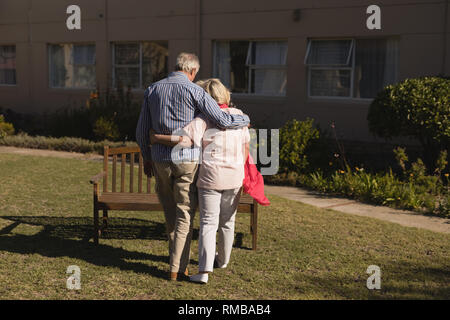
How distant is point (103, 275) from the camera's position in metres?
5.07

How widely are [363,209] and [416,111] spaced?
2.19m

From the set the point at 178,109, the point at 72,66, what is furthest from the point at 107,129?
the point at 178,109

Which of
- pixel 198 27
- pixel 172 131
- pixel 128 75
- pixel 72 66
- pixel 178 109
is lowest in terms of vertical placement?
pixel 172 131

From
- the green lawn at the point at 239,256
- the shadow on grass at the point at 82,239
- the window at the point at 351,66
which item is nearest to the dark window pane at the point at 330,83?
the window at the point at 351,66

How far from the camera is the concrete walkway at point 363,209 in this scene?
7.27 meters

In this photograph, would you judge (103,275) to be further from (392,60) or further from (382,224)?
(392,60)

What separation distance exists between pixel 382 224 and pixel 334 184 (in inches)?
85.6

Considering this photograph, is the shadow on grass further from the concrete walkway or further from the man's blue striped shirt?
the concrete walkway

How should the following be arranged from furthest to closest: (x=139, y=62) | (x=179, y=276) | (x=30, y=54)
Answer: (x=30, y=54), (x=139, y=62), (x=179, y=276)

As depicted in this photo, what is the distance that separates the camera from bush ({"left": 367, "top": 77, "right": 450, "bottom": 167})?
9.19m

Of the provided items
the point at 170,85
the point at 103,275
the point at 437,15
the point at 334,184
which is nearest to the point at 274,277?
the point at 103,275

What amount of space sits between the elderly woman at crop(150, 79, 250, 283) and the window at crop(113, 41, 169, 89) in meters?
10.7

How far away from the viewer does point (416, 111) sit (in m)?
9.25

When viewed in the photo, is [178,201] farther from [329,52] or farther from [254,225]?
[329,52]
